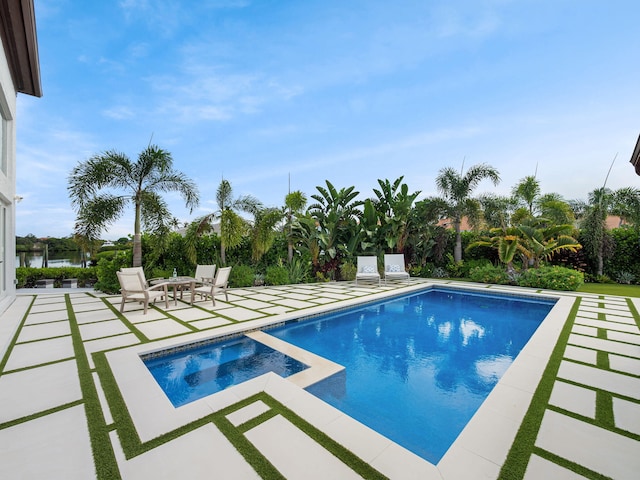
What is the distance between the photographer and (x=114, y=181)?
28.4ft

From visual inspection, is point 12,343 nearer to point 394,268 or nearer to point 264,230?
point 264,230

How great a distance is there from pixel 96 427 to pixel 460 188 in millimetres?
13421

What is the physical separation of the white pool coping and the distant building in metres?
6.01

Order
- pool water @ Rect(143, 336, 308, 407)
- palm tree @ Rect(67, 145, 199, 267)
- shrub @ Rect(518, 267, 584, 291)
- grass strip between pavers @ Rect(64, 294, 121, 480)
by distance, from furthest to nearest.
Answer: shrub @ Rect(518, 267, 584, 291) < palm tree @ Rect(67, 145, 199, 267) < pool water @ Rect(143, 336, 308, 407) < grass strip between pavers @ Rect(64, 294, 121, 480)

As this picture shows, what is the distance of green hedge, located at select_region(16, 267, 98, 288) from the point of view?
10.5 m

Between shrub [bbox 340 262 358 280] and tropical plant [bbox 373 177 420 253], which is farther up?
tropical plant [bbox 373 177 420 253]

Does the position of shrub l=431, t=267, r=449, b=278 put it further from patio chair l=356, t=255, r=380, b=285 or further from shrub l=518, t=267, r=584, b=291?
patio chair l=356, t=255, r=380, b=285

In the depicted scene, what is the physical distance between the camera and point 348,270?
1254 cm

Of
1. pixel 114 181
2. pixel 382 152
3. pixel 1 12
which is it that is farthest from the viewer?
pixel 382 152

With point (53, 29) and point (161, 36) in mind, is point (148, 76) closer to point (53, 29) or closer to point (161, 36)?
point (161, 36)

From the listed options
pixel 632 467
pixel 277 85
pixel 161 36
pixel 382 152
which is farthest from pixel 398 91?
pixel 632 467

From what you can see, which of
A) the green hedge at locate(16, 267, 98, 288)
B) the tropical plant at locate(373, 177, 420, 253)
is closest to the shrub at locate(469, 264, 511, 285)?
the tropical plant at locate(373, 177, 420, 253)

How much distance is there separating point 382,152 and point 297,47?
6126mm

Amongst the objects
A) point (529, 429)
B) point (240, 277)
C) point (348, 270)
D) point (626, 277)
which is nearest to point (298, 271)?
point (348, 270)
